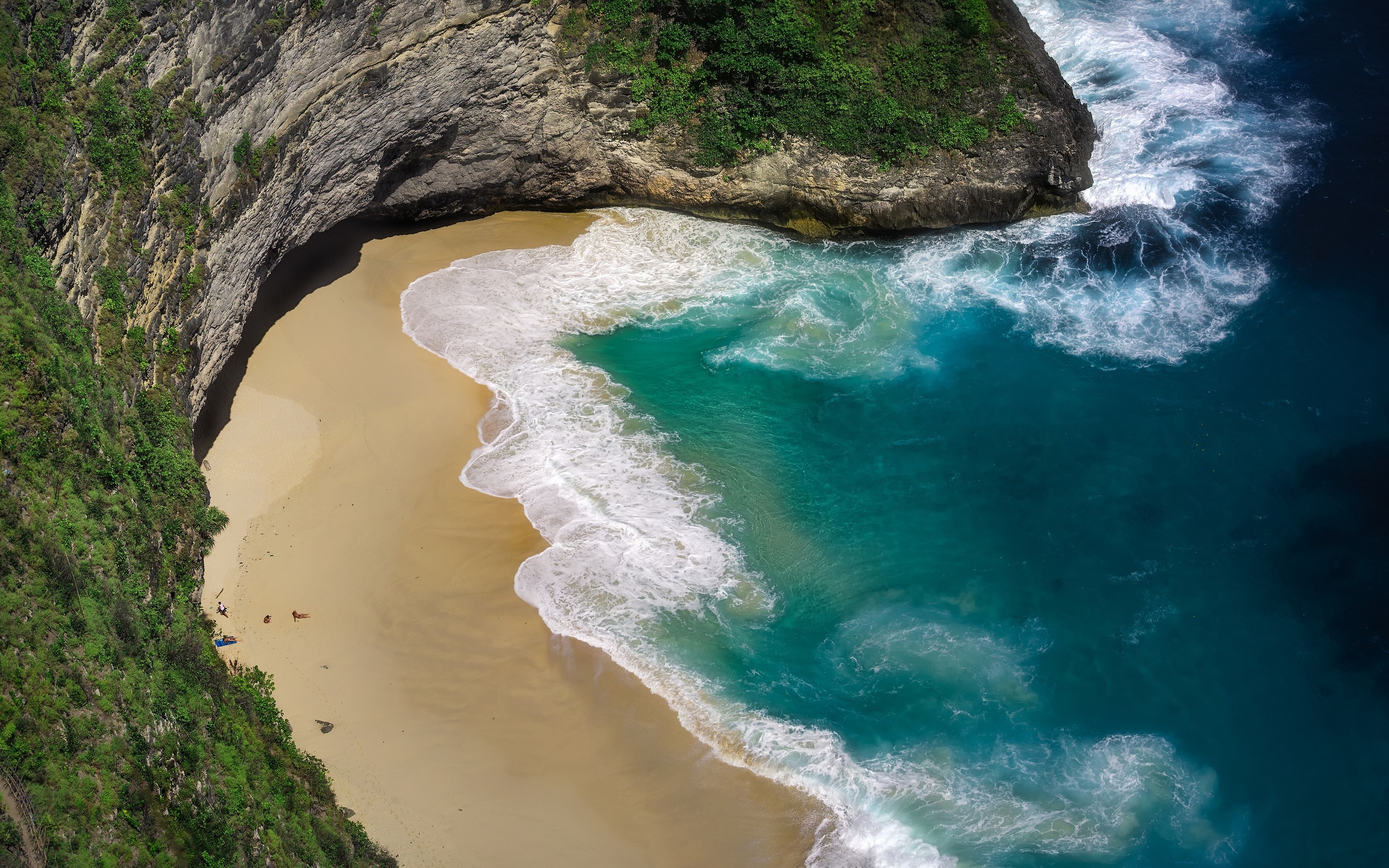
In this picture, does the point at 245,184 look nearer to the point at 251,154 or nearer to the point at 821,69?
the point at 251,154

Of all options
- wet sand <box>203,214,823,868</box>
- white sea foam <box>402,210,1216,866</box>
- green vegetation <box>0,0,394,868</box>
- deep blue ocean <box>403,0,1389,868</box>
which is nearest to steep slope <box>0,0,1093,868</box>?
green vegetation <box>0,0,394,868</box>

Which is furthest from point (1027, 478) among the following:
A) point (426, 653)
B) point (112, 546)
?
point (112, 546)

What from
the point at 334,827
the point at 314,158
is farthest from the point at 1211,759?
the point at 314,158

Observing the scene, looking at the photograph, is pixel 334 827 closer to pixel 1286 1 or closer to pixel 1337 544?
pixel 1337 544

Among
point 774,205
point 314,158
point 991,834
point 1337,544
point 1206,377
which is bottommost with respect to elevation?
point 991,834

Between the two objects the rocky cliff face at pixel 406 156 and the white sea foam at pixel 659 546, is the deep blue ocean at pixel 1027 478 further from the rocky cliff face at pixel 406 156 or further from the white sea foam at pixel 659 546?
the rocky cliff face at pixel 406 156

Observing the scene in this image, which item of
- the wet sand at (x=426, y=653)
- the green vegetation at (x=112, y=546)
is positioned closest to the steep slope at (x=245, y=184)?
the green vegetation at (x=112, y=546)
